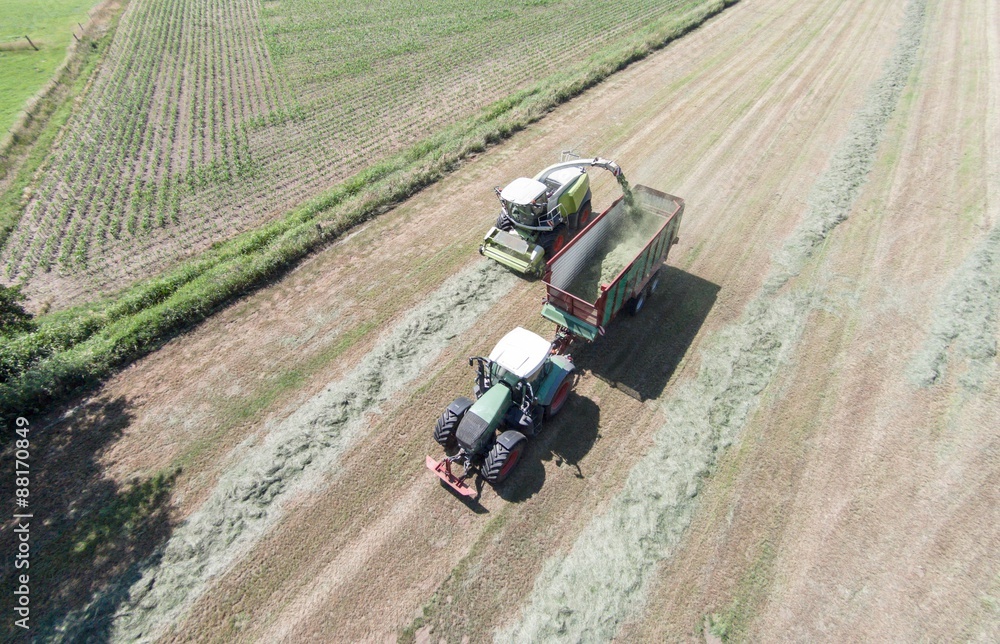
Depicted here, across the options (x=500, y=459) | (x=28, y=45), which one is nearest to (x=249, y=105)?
(x=500, y=459)

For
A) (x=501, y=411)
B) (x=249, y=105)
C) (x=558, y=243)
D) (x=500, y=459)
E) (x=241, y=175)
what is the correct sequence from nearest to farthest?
(x=500, y=459) < (x=501, y=411) < (x=558, y=243) < (x=241, y=175) < (x=249, y=105)

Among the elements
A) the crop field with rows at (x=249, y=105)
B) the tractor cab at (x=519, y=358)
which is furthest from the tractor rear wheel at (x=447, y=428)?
the crop field with rows at (x=249, y=105)

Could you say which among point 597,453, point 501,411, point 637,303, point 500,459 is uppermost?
point 501,411

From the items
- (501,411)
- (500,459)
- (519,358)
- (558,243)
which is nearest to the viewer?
(500,459)

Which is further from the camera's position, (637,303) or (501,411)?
(637,303)

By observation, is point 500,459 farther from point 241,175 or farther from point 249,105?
point 249,105

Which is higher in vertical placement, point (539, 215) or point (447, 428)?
point (539, 215)

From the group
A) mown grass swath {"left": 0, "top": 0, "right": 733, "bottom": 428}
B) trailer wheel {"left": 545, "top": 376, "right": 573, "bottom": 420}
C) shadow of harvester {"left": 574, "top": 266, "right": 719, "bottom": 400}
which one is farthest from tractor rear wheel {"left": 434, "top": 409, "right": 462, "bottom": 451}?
mown grass swath {"left": 0, "top": 0, "right": 733, "bottom": 428}

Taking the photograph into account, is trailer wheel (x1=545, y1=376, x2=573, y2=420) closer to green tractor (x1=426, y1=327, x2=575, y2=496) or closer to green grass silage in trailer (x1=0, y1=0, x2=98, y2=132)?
green tractor (x1=426, y1=327, x2=575, y2=496)

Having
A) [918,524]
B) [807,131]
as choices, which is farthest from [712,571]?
[807,131]

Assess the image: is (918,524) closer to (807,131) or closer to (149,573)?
(149,573)
